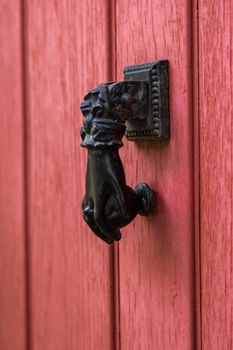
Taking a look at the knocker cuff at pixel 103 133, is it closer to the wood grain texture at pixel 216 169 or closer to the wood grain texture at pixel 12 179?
the wood grain texture at pixel 216 169

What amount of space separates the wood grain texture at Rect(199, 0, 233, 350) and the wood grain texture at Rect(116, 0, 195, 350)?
0.02 m

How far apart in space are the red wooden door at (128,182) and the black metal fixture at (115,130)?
0.05ft

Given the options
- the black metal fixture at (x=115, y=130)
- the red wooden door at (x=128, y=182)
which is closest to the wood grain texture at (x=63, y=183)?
the red wooden door at (x=128, y=182)

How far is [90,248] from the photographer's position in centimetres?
66

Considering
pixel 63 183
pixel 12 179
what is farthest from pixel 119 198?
pixel 12 179

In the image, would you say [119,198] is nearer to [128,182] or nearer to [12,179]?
[128,182]

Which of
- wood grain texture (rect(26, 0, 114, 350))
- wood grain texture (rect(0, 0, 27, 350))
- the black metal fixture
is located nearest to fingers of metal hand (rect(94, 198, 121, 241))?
the black metal fixture

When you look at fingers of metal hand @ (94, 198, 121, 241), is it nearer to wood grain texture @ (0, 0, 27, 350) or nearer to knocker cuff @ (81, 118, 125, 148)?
knocker cuff @ (81, 118, 125, 148)

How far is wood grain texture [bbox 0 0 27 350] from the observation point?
79 centimetres

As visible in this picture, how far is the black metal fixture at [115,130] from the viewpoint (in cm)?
50

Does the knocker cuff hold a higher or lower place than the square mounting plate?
lower

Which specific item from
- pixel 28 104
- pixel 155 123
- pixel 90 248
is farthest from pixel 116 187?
pixel 28 104

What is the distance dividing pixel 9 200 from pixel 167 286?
36cm

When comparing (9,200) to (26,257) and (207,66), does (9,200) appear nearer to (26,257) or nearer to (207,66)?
(26,257)
